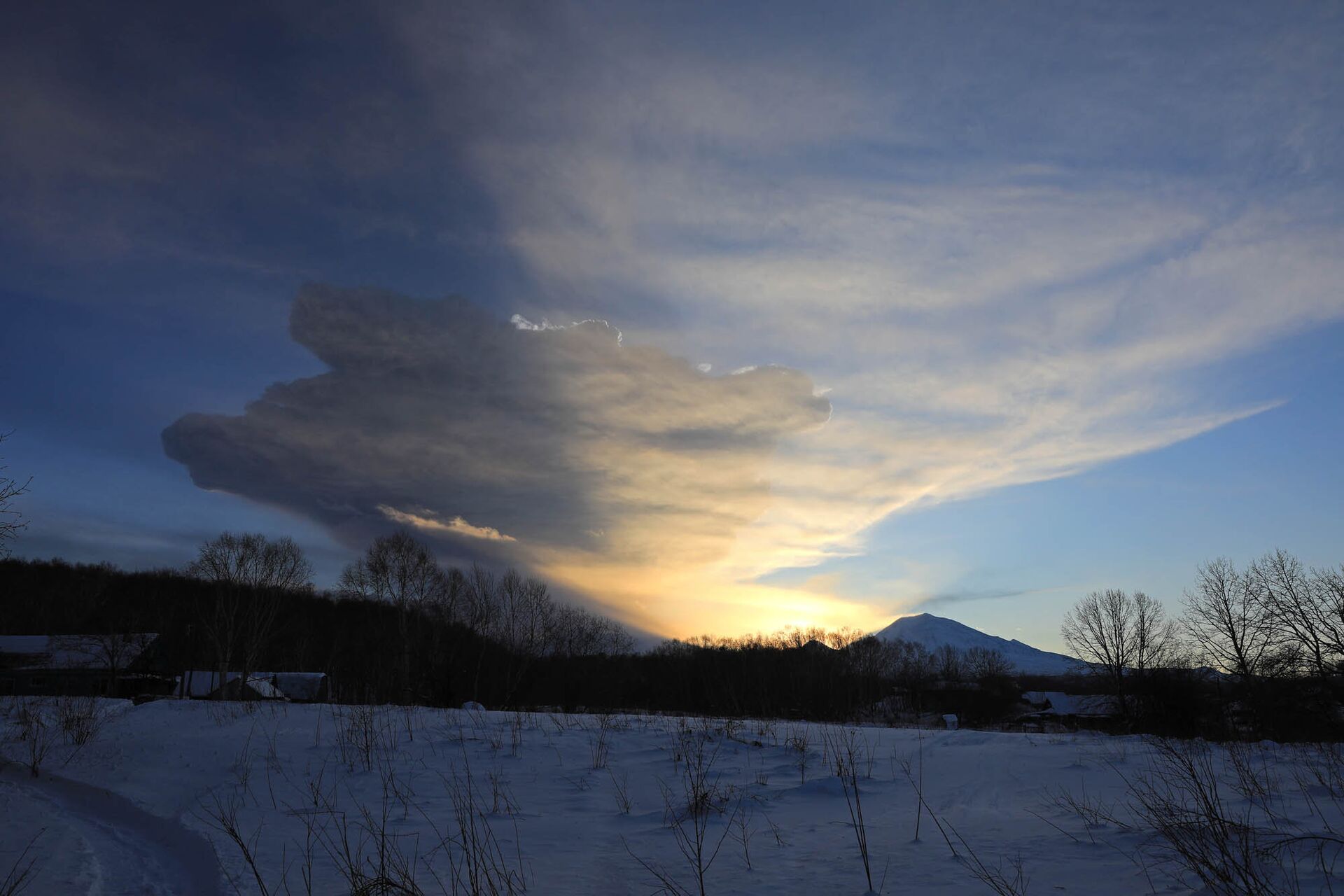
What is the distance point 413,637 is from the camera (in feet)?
166

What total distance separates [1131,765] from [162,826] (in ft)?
40.7

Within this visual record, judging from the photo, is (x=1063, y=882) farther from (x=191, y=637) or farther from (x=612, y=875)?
(x=191, y=637)

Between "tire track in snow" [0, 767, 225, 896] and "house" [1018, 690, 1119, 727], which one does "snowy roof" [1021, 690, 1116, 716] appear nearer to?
"house" [1018, 690, 1119, 727]

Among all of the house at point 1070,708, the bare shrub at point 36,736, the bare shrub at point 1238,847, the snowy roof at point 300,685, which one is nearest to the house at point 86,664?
the snowy roof at point 300,685

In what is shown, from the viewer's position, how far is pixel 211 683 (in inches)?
2130

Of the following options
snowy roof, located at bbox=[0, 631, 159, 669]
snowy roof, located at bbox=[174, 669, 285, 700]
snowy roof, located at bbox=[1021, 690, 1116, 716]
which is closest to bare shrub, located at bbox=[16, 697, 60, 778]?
snowy roof, located at bbox=[174, 669, 285, 700]

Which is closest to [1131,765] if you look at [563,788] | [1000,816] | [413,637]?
[1000,816]

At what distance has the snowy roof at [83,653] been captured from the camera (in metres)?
50.0

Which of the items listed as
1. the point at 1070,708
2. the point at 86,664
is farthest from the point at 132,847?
the point at 1070,708

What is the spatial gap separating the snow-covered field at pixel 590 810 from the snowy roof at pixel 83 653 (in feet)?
152

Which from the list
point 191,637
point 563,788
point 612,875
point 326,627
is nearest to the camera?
point 612,875

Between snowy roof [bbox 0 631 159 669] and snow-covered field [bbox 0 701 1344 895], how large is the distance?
152 feet

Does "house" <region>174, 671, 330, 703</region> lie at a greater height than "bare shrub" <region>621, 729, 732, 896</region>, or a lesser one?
lesser

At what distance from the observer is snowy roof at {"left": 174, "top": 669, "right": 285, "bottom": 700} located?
165 feet
